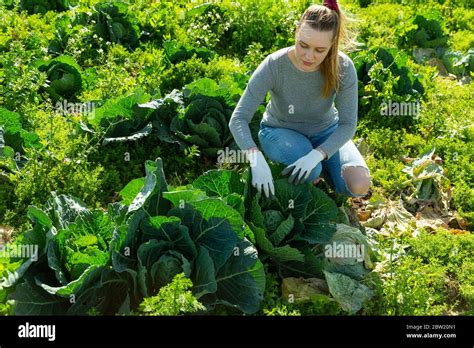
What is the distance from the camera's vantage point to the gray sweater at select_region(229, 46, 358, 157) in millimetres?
5191

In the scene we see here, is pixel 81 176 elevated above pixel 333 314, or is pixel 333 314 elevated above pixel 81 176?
pixel 81 176

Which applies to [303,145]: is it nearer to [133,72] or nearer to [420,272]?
[420,272]

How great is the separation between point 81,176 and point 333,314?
229cm

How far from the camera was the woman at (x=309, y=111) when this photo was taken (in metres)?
4.93

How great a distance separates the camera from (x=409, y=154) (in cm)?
682

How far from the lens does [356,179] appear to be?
18.0 ft

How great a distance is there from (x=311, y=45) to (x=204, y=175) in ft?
3.81

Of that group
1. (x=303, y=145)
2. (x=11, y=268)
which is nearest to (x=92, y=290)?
(x=11, y=268)

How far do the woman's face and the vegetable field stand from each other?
0.47 m

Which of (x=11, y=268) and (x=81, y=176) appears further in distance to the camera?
(x=81, y=176)
